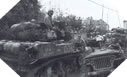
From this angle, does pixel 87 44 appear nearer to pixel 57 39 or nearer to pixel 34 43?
pixel 57 39

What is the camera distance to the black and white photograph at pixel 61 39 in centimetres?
155

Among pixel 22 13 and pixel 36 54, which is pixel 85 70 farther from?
pixel 22 13

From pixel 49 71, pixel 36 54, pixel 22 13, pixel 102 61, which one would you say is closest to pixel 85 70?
pixel 102 61

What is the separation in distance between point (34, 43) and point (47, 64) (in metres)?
0.16

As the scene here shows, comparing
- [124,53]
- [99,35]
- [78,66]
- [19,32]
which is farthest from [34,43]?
[124,53]

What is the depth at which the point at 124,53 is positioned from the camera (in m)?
1.82

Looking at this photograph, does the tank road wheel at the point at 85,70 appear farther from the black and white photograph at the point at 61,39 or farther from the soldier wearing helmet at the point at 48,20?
the soldier wearing helmet at the point at 48,20

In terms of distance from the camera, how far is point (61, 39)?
1617mm

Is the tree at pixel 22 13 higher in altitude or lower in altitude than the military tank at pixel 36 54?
higher

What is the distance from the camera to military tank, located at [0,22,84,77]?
1.53 meters

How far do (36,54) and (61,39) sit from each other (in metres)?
0.21

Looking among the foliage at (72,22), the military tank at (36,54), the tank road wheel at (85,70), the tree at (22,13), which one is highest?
the tree at (22,13)

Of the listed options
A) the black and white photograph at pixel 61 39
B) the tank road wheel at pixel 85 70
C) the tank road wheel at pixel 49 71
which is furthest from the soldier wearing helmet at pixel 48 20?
the tank road wheel at pixel 85 70

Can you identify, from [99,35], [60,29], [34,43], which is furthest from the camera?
[99,35]
